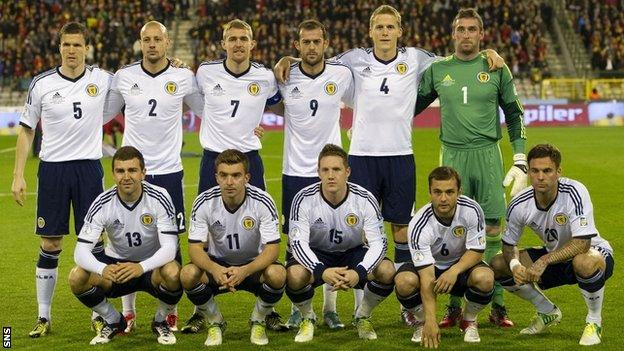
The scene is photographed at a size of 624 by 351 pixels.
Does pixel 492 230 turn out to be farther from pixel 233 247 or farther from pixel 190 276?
pixel 190 276

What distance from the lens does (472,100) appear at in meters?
7.91

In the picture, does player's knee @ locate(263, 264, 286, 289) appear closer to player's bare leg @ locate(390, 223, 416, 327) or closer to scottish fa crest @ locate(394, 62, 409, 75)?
player's bare leg @ locate(390, 223, 416, 327)

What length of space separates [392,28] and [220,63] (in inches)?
54.0

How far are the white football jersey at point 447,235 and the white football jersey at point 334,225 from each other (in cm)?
26

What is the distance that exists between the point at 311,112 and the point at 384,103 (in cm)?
58

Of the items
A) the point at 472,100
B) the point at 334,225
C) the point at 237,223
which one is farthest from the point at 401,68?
Result: the point at 237,223

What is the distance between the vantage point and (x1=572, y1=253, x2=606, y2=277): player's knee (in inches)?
275

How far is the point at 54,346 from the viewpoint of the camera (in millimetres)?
7102

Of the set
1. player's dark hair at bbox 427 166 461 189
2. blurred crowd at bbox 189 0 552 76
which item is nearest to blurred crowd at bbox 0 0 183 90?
blurred crowd at bbox 189 0 552 76

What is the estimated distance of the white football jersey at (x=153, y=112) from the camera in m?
7.91

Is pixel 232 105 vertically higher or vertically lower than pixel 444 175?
higher

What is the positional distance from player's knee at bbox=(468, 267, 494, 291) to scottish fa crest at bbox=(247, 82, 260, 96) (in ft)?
7.43

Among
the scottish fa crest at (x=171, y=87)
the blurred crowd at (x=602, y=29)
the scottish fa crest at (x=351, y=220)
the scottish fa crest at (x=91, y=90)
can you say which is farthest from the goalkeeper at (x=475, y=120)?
the blurred crowd at (x=602, y=29)

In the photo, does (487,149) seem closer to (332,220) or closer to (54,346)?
(332,220)
